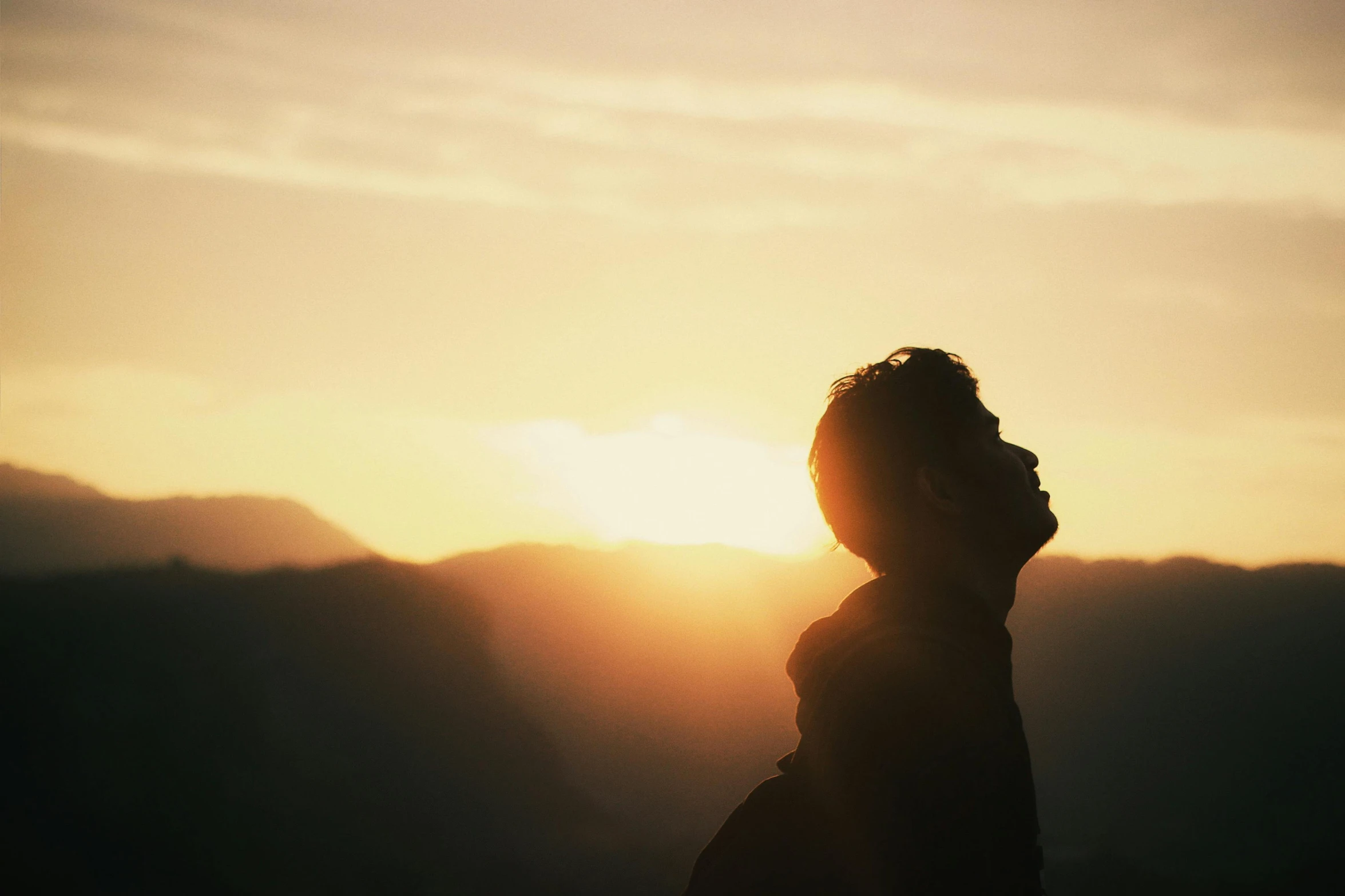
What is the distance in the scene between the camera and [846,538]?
2.98m

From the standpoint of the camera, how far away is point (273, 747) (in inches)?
1129

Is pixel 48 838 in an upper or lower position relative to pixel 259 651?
lower

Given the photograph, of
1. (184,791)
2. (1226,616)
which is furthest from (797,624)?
(184,791)

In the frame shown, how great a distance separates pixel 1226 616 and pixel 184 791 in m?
33.4

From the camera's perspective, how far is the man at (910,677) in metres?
2.02

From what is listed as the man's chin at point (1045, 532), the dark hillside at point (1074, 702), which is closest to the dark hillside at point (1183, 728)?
the dark hillside at point (1074, 702)

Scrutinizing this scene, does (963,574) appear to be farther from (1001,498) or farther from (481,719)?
(481,719)

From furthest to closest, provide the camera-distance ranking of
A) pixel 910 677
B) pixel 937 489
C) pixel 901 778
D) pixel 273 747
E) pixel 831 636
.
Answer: pixel 273 747
pixel 937 489
pixel 831 636
pixel 910 677
pixel 901 778

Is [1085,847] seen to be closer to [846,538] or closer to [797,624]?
[797,624]

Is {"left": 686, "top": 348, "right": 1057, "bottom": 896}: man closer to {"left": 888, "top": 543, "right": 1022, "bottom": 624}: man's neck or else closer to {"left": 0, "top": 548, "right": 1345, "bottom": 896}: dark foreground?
{"left": 888, "top": 543, "right": 1022, "bottom": 624}: man's neck

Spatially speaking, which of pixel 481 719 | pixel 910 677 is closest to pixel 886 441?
pixel 910 677

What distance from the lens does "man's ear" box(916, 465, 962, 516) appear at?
9.21ft

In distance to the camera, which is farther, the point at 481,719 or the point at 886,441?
the point at 481,719

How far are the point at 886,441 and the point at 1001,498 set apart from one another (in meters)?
0.37
